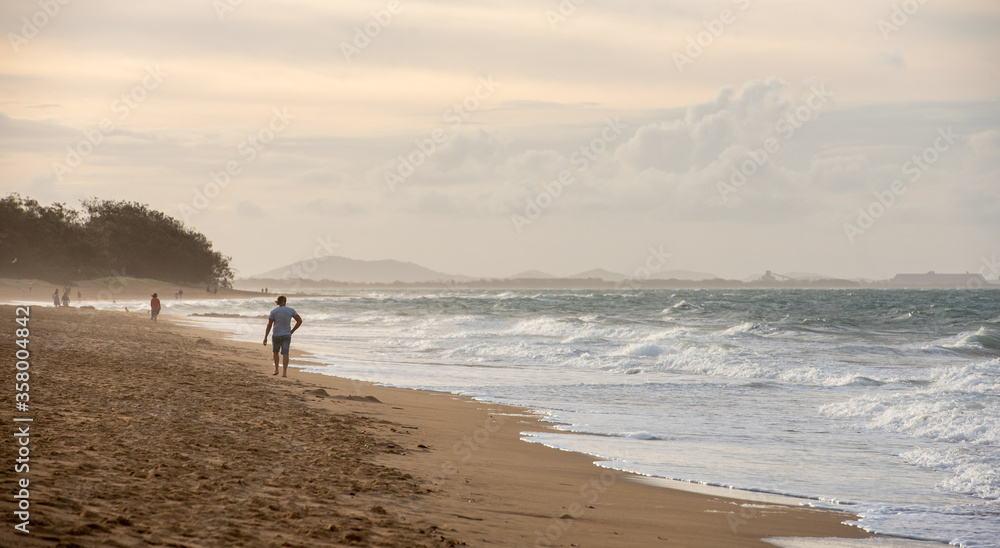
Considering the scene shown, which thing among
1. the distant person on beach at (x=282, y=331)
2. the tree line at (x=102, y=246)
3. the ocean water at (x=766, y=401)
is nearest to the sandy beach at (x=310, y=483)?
the ocean water at (x=766, y=401)

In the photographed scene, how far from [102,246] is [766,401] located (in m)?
90.2

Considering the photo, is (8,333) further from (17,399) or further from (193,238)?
(193,238)

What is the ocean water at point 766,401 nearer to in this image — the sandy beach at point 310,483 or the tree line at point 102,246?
the sandy beach at point 310,483

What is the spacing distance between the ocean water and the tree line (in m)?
61.1

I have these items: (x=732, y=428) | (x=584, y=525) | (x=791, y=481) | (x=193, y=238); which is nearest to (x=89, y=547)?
(x=584, y=525)

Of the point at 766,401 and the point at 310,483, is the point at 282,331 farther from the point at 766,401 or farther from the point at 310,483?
the point at 310,483

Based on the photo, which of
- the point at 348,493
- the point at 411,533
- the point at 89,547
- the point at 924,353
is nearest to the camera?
the point at 89,547

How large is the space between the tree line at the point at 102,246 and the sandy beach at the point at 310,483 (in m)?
70.5

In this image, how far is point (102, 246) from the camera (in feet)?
289

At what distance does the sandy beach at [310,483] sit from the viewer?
4.80 metres

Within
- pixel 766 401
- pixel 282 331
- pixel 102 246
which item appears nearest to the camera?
pixel 766 401

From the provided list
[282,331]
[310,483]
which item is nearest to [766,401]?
[282,331]

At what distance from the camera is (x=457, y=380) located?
16891 millimetres

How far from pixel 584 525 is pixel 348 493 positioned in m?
1.91
